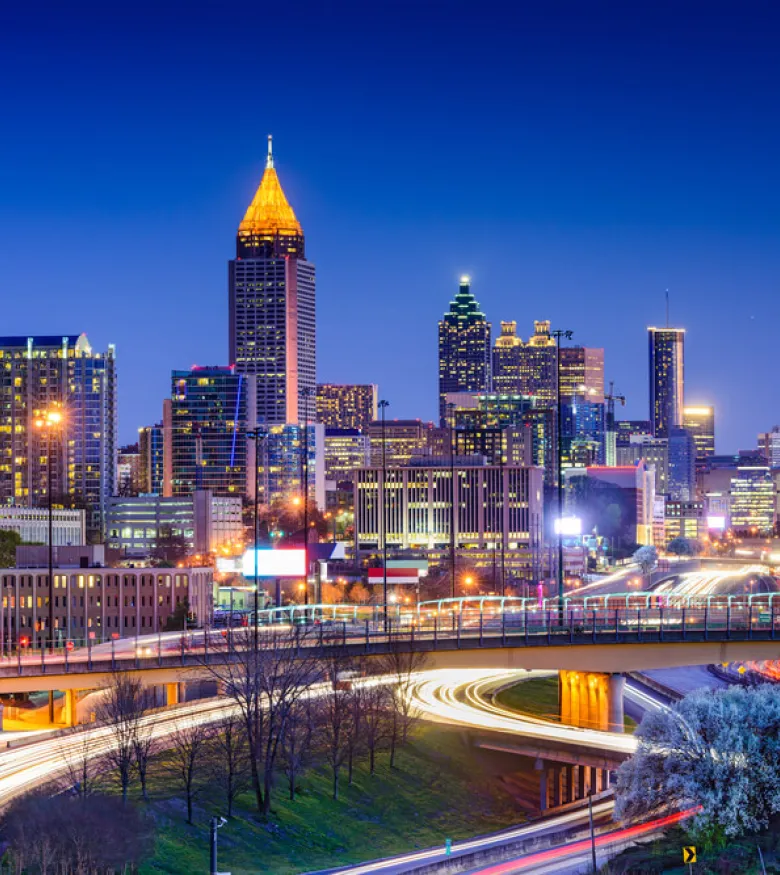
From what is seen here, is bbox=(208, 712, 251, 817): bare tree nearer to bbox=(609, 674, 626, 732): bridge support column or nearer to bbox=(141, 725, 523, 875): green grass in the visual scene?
bbox=(141, 725, 523, 875): green grass

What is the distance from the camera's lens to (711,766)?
207 ft

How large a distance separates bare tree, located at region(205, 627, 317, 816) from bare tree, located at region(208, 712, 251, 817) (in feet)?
1.34

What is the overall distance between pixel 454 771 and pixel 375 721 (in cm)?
622

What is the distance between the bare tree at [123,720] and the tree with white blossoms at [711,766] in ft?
68.3

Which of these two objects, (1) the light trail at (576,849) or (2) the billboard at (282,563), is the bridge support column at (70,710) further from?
(2) the billboard at (282,563)

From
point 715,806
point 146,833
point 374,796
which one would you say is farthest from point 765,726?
point 146,833

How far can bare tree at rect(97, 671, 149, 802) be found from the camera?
62.1 metres

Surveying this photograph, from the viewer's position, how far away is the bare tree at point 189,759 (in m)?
62.6

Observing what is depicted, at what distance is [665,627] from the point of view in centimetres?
8944

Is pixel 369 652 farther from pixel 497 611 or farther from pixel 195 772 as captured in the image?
pixel 497 611

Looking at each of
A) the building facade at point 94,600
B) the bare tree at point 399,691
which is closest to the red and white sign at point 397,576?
the building facade at point 94,600

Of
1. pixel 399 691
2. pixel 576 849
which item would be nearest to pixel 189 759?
pixel 576 849

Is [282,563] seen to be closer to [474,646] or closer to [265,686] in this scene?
[474,646]

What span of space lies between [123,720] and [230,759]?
4.75m
